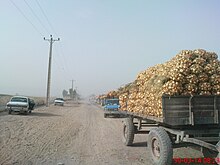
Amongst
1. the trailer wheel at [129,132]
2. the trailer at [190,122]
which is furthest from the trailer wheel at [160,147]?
the trailer wheel at [129,132]

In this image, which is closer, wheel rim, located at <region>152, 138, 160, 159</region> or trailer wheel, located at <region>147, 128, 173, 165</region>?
trailer wheel, located at <region>147, 128, 173, 165</region>

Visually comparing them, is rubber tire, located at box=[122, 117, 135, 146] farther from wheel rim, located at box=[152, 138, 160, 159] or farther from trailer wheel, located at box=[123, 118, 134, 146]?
wheel rim, located at box=[152, 138, 160, 159]

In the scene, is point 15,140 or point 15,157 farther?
point 15,140

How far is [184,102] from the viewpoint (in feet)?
22.3

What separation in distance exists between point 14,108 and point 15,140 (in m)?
17.0

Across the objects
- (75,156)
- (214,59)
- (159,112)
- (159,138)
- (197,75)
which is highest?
(214,59)

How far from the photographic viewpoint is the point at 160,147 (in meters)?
7.24

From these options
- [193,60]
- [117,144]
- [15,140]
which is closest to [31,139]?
[15,140]

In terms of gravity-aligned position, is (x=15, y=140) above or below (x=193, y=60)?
below

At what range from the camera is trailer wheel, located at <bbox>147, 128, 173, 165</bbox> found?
23.3 ft

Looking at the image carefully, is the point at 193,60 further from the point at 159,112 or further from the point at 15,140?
the point at 15,140
